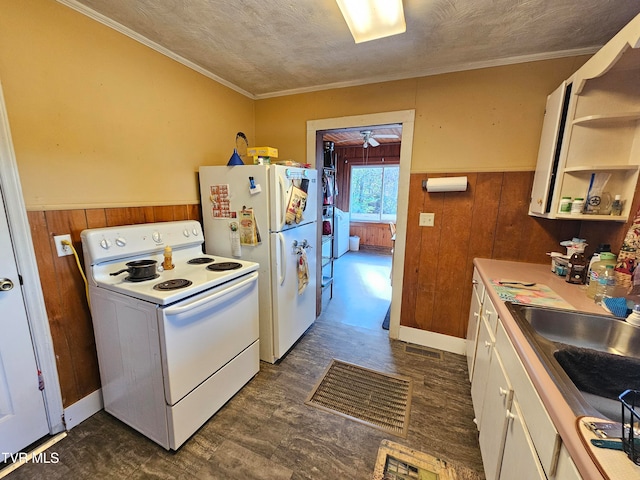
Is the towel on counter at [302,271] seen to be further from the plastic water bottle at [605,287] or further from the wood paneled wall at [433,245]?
the plastic water bottle at [605,287]

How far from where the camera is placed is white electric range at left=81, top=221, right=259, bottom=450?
1.39 m

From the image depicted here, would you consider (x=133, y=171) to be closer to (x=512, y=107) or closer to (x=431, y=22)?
(x=431, y=22)

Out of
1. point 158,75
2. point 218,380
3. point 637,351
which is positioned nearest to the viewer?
point 637,351

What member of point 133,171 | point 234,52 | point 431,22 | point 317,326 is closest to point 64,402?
point 133,171

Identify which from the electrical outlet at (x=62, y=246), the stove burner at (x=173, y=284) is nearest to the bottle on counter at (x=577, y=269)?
the stove burner at (x=173, y=284)

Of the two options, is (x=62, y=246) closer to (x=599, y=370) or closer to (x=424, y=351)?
(x=599, y=370)

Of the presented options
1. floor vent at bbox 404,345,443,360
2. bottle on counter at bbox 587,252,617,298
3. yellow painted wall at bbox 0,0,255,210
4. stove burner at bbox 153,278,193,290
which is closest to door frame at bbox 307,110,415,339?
floor vent at bbox 404,345,443,360

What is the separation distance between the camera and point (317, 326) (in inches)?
113

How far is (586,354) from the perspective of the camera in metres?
0.95

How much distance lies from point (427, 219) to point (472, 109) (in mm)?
910

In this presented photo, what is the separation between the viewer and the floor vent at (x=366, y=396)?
5.66ft

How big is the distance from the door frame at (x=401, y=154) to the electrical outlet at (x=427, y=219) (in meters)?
0.14

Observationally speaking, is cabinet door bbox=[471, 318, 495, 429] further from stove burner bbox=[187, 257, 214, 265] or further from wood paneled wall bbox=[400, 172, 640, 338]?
stove burner bbox=[187, 257, 214, 265]

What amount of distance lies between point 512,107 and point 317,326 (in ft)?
8.36
